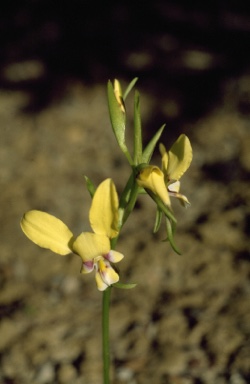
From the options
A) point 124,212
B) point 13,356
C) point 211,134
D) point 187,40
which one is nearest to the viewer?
point 124,212

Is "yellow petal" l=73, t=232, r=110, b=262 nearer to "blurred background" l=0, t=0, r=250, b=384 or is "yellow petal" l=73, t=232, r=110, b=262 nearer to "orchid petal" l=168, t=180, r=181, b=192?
"orchid petal" l=168, t=180, r=181, b=192

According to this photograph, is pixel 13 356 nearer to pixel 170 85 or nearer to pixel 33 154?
pixel 33 154

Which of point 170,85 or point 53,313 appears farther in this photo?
point 170,85

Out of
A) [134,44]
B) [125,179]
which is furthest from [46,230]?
[134,44]

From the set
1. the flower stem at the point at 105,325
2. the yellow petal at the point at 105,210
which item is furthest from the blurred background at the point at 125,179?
the yellow petal at the point at 105,210

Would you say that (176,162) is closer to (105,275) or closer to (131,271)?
(105,275)

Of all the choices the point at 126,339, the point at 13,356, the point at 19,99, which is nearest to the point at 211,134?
the point at 19,99

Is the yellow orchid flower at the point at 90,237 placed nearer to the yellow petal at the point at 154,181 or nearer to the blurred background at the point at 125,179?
the yellow petal at the point at 154,181
